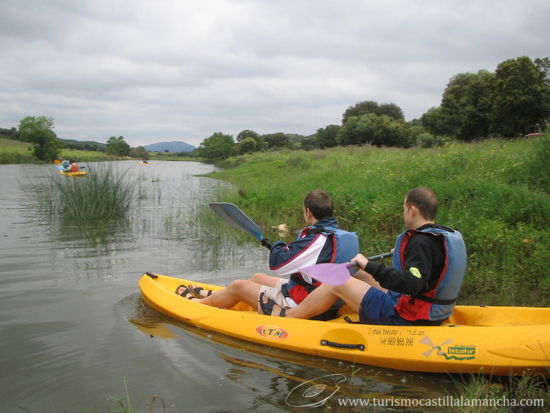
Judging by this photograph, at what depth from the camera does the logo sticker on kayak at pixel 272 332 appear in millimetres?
3996

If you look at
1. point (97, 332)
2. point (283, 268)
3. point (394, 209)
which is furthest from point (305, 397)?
point (394, 209)

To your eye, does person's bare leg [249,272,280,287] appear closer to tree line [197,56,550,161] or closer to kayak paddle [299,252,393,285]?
kayak paddle [299,252,393,285]

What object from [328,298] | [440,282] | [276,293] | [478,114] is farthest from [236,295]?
[478,114]

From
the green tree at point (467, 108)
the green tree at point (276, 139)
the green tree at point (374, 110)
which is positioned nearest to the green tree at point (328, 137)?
the green tree at point (374, 110)

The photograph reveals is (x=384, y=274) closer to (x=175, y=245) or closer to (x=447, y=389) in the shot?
(x=447, y=389)

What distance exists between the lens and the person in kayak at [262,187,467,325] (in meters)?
3.08

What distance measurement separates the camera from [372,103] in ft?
168

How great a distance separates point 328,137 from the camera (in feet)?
142

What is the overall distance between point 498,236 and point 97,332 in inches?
171

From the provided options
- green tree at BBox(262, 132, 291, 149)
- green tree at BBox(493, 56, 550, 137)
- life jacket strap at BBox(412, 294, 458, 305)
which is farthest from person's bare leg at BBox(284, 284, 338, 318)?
green tree at BBox(262, 132, 291, 149)

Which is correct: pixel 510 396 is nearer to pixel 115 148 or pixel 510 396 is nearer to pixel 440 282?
pixel 440 282

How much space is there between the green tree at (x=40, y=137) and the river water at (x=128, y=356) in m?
56.9

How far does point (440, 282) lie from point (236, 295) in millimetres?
2027

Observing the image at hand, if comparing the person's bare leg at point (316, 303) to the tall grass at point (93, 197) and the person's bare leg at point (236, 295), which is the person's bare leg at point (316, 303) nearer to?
the person's bare leg at point (236, 295)
